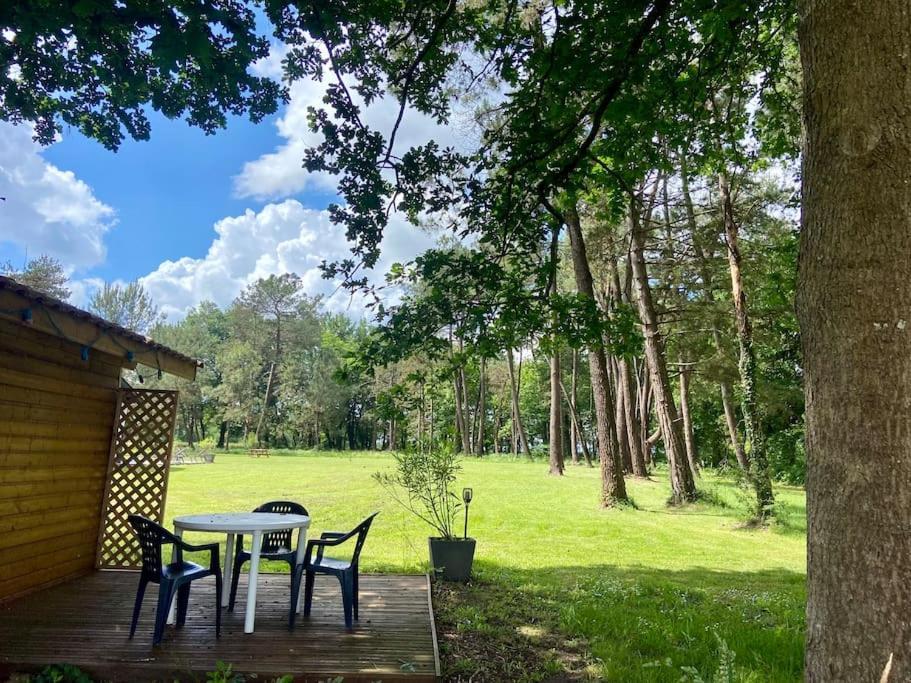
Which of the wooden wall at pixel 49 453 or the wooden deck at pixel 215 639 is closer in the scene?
the wooden deck at pixel 215 639

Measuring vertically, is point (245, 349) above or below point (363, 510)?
above

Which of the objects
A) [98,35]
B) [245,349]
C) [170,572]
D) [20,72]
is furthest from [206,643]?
[245,349]

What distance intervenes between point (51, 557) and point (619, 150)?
625 centimetres

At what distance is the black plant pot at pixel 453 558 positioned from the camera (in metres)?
5.89

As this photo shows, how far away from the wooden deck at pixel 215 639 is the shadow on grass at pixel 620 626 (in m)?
0.35

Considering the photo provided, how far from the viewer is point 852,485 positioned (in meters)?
1.54

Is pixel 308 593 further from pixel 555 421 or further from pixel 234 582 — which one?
pixel 555 421

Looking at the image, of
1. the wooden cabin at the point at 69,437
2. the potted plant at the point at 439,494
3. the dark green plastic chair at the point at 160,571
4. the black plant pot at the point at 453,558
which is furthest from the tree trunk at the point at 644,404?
the dark green plastic chair at the point at 160,571

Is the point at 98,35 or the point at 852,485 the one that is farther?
the point at 98,35

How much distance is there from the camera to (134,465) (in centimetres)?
611

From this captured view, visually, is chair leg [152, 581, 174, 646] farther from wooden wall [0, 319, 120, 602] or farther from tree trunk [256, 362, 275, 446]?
tree trunk [256, 362, 275, 446]

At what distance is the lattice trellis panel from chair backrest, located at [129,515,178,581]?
7.51 feet

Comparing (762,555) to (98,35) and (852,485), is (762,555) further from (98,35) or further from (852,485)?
(98,35)

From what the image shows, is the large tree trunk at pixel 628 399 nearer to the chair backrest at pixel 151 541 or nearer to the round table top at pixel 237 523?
the round table top at pixel 237 523
